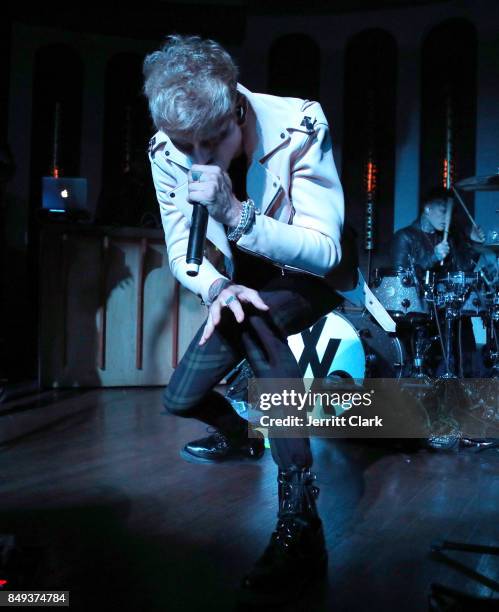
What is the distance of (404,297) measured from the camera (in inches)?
118

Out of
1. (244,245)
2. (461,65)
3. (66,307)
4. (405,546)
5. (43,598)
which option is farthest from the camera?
(461,65)

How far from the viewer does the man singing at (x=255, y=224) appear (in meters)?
1.29

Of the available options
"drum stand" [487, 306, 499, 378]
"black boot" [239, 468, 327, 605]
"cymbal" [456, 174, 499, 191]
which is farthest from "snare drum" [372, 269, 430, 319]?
"black boot" [239, 468, 327, 605]

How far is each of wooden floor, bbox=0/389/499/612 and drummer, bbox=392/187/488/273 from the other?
1509mm

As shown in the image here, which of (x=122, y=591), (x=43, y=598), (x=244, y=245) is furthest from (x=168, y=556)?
(x=244, y=245)

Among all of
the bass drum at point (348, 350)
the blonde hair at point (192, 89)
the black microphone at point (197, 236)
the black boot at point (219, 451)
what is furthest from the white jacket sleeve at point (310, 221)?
the bass drum at point (348, 350)

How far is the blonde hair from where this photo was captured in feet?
4.19

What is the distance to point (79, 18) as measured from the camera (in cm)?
584

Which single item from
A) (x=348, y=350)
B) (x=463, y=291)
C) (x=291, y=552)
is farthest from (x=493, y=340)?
(x=291, y=552)

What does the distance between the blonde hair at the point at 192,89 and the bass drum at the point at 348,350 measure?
2.04 meters

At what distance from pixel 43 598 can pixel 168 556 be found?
345 mm

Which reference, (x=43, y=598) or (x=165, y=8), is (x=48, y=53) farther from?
(x=43, y=598)

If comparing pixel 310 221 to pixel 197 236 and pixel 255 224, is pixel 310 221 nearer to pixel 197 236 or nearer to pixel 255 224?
pixel 255 224

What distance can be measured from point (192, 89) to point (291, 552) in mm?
1049
